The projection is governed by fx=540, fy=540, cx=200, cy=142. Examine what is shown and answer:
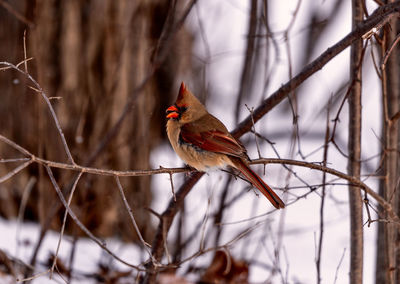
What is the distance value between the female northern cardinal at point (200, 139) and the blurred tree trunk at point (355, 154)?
53 centimetres

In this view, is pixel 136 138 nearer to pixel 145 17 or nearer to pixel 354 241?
pixel 145 17

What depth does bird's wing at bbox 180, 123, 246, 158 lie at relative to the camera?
281cm

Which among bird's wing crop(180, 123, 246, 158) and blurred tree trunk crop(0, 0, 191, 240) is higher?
blurred tree trunk crop(0, 0, 191, 240)

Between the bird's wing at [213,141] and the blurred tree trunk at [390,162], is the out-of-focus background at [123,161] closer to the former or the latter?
the blurred tree trunk at [390,162]

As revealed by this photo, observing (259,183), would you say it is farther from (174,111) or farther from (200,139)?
(174,111)

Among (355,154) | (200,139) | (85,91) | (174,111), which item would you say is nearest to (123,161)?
(85,91)

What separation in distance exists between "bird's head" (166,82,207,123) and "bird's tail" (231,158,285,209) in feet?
1.31

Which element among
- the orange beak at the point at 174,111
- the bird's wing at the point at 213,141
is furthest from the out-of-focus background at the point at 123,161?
the bird's wing at the point at 213,141

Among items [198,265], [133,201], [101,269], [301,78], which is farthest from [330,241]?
[301,78]

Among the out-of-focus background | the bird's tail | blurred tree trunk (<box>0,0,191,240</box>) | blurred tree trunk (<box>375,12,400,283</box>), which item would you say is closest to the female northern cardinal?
the bird's tail

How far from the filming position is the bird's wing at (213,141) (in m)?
2.81

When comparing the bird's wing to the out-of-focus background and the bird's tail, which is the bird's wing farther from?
the out-of-focus background

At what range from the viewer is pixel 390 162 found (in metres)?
2.79

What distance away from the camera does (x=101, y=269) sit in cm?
395
